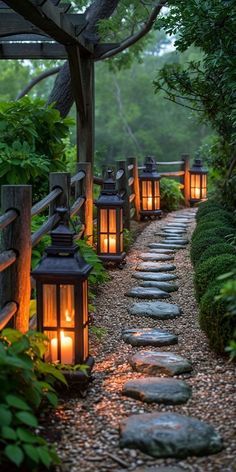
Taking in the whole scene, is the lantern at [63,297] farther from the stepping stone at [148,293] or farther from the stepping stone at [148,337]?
the stepping stone at [148,293]

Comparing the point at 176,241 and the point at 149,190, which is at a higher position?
the point at 149,190

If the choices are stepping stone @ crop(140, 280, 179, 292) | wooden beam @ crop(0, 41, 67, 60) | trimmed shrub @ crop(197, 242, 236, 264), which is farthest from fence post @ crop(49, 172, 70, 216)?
wooden beam @ crop(0, 41, 67, 60)

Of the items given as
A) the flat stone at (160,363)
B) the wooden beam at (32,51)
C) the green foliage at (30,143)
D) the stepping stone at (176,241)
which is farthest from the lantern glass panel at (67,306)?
the wooden beam at (32,51)

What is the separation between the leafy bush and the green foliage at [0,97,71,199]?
4.14m

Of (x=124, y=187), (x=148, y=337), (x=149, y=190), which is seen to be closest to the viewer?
(x=148, y=337)

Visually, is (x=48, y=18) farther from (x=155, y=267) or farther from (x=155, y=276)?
(x=155, y=267)

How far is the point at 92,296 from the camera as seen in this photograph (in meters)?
5.22

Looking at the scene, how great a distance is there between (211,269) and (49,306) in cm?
154

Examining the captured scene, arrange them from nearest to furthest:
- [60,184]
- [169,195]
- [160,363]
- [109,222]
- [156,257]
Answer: [160,363] < [60,184] < [109,222] < [156,257] < [169,195]

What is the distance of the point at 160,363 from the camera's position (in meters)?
3.77

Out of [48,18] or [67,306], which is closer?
[67,306]

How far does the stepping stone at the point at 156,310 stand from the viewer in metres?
4.93

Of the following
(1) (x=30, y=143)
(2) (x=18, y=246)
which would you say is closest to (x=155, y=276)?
(1) (x=30, y=143)

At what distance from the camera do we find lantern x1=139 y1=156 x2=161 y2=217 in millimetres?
9828
